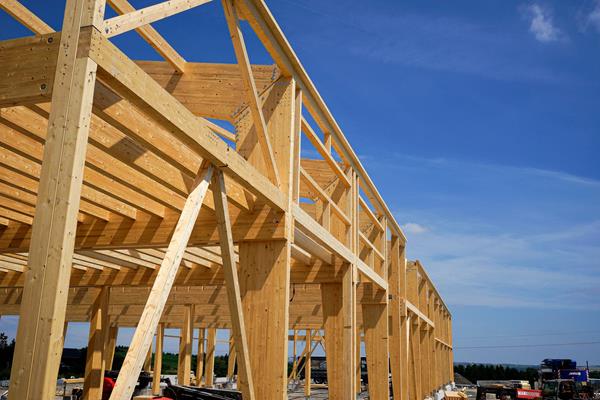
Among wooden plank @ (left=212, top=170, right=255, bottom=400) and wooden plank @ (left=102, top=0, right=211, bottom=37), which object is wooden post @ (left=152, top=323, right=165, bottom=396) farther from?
wooden plank @ (left=102, top=0, right=211, bottom=37)

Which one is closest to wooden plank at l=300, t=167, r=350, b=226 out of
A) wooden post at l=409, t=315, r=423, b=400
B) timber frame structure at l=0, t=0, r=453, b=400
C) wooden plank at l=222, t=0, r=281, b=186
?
timber frame structure at l=0, t=0, r=453, b=400

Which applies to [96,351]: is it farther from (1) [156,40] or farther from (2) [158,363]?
(2) [158,363]

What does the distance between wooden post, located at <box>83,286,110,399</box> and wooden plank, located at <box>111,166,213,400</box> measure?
8.25m

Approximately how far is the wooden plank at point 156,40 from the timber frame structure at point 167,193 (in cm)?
2

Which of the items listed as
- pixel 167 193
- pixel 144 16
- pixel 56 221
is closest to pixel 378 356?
pixel 167 193

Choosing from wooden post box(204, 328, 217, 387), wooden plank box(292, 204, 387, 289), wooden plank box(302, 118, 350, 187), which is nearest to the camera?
wooden plank box(292, 204, 387, 289)

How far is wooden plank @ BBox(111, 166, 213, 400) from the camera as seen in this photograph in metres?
4.01

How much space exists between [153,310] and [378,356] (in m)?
9.24

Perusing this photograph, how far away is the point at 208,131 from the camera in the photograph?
5051mm

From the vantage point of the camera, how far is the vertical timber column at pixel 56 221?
3.16 metres

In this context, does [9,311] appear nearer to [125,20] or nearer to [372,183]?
[372,183]

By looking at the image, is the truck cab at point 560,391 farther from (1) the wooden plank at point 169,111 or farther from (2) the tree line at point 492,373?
(2) the tree line at point 492,373

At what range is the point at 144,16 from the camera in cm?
446

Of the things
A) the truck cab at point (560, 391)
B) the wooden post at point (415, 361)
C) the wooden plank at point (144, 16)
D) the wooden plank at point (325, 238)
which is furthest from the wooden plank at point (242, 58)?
the truck cab at point (560, 391)
